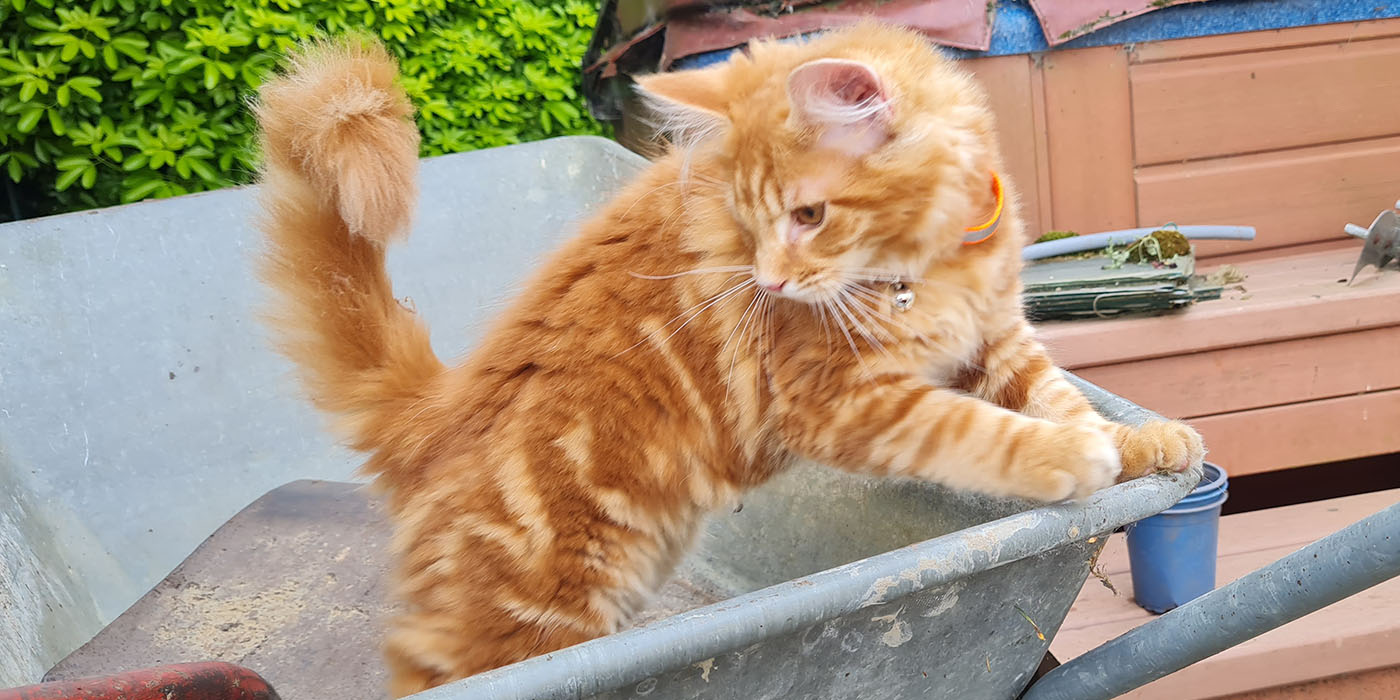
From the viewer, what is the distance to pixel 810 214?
1.29 meters

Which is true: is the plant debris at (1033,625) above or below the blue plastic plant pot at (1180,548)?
above

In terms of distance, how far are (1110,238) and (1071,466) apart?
1.69 meters

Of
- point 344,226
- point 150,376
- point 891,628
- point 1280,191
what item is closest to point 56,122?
point 150,376

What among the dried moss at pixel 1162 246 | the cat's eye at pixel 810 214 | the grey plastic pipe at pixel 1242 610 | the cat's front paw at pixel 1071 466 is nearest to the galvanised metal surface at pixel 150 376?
the cat's eye at pixel 810 214

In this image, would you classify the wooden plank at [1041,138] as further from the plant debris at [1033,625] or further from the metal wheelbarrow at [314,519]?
→ the plant debris at [1033,625]

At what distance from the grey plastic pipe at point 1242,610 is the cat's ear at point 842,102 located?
65 centimetres

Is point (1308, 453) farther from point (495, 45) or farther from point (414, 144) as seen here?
point (495, 45)

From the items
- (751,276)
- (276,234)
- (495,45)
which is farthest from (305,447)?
(495,45)

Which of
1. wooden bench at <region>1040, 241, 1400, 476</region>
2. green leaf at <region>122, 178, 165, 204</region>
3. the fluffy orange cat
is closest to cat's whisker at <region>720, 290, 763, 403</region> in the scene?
the fluffy orange cat

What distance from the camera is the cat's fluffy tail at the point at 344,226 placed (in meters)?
1.24

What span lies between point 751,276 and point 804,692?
1.85ft

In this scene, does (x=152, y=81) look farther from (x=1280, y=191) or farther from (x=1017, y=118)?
(x=1280, y=191)

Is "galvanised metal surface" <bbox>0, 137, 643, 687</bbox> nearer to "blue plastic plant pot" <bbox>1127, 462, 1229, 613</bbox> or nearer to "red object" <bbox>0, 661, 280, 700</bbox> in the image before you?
"red object" <bbox>0, 661, 280, 700</bbox>

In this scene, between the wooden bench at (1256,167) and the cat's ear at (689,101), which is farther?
the wooden bench at (1256,167)
